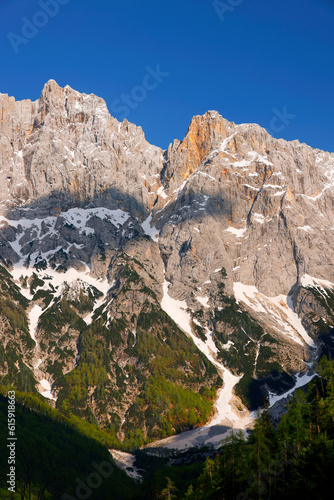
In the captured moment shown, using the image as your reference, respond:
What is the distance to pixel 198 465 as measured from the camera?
17025 cm

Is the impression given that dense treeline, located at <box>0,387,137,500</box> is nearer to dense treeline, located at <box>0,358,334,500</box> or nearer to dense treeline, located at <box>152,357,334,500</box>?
dense treeline, located at <box>0,358,334,500</box>

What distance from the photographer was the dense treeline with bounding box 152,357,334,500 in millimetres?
67125

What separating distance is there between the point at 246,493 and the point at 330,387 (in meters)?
35.9

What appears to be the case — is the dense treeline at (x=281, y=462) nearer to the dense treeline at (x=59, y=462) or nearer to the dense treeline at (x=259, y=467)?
the dense treeline at (x=259, y=467)

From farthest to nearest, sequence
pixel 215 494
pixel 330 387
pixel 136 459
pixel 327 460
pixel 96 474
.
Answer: pixel 136 459
pixel 96 474
pixel 330 387
pixel 215 494
pixel 327 460

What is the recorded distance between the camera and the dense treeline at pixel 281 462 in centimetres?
6712

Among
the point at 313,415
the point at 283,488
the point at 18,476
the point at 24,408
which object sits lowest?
the point at 283,488

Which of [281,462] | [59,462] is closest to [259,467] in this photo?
[281,462]

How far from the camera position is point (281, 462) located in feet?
265

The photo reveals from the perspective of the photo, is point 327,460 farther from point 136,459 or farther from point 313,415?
point 136,459

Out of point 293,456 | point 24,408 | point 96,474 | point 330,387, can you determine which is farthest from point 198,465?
point 293,456

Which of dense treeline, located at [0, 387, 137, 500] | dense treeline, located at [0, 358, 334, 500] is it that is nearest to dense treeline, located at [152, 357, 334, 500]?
dense treeline, located at [0, 358, 334, 500]

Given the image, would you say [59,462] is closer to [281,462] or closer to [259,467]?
[281,462]

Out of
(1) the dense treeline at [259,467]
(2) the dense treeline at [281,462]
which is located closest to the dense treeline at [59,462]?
(1) the dense treeline at [259,467]
